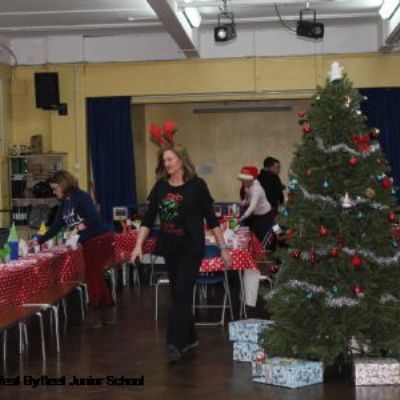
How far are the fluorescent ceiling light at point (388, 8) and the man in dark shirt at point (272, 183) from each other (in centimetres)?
235

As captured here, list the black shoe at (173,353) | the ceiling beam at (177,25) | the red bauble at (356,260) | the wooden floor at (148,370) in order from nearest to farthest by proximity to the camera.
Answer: the wooden floor at (148,370), the red bauble at (356,260), the black shoe at (173,353), the ceiling beam at (177,25)

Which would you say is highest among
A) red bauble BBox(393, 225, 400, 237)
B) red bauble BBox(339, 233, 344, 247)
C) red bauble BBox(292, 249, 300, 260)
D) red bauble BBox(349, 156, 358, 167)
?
red bauble BBox(349, 156, 358, 167)

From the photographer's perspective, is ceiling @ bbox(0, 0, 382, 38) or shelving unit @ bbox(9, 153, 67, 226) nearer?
ceiling @ bbox(0, 0, 382, 38)

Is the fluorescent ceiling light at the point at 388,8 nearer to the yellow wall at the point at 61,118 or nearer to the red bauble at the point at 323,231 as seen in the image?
the yellow wall at the point at 61,118

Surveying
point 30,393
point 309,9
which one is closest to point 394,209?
point 30,393

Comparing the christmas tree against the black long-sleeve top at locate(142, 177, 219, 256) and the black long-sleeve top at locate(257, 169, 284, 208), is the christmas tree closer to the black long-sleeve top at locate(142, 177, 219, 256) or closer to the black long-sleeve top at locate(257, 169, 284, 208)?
the black long-sleeve top at locate(142, 177, 219, 256)

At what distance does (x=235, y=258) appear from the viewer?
23.4 feet

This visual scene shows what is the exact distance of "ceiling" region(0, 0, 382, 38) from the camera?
1012 cm

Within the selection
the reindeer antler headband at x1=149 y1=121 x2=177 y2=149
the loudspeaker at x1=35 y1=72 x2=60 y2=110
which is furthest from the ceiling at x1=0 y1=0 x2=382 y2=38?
the reindeer antler headband at x1=149 y1=121 x2=177 y2=149

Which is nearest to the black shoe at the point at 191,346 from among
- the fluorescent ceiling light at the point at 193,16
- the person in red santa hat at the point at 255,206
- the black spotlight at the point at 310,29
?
the person in red santa hat at the point at 255,206

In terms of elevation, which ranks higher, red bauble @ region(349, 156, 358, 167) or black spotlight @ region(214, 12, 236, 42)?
black spotlight @ region(214, 12, 236, 42)

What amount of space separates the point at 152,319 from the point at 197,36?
17.7ft

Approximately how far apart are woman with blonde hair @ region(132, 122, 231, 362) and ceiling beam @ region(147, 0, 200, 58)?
341 cm

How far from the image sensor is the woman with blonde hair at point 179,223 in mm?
5715
